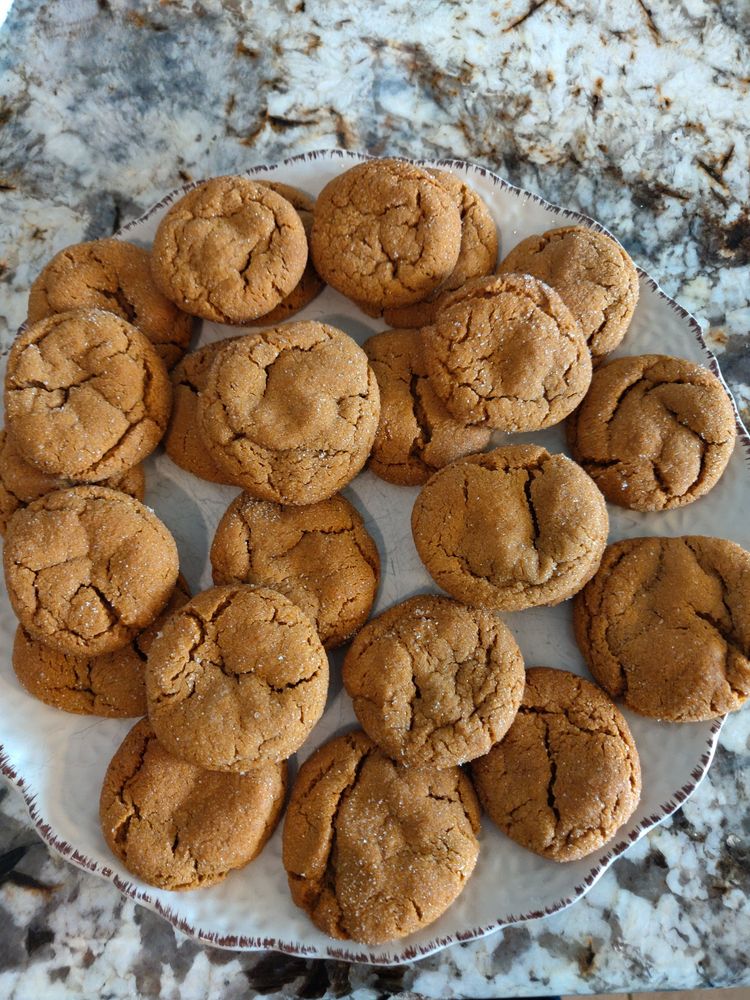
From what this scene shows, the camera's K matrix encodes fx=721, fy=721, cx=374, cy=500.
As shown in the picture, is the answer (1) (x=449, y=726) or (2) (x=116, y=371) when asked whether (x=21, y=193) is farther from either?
(1) (x=449, y=726)

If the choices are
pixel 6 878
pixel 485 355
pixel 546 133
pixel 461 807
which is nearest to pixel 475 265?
pixel 485 355

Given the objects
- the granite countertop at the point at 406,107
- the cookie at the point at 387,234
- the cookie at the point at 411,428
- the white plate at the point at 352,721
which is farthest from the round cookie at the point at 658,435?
the cookie at the point at 387,234

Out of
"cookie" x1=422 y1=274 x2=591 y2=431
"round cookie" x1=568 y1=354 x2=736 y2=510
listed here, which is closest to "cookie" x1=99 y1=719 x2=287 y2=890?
"cookie" x1=422 y1=274 x2=591 y2=431

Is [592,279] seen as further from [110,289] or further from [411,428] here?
[110,289]

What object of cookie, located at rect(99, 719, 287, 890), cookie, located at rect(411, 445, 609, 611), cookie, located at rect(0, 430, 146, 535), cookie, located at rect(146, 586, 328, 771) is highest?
cookie, located at rect(411, 445, 609, 611)

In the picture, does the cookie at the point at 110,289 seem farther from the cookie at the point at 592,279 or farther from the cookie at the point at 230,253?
the cookie at the point at 592,279

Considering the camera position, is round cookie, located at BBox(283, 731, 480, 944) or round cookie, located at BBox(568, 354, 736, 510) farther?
round cookie, located at BBox(568, 354, 736, 510)

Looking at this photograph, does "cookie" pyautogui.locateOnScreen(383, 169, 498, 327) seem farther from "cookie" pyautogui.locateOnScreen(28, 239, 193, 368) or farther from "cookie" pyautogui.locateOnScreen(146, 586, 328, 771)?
"cookie" pyautogui.locateOnScreen(146, 586, 328, 771)
